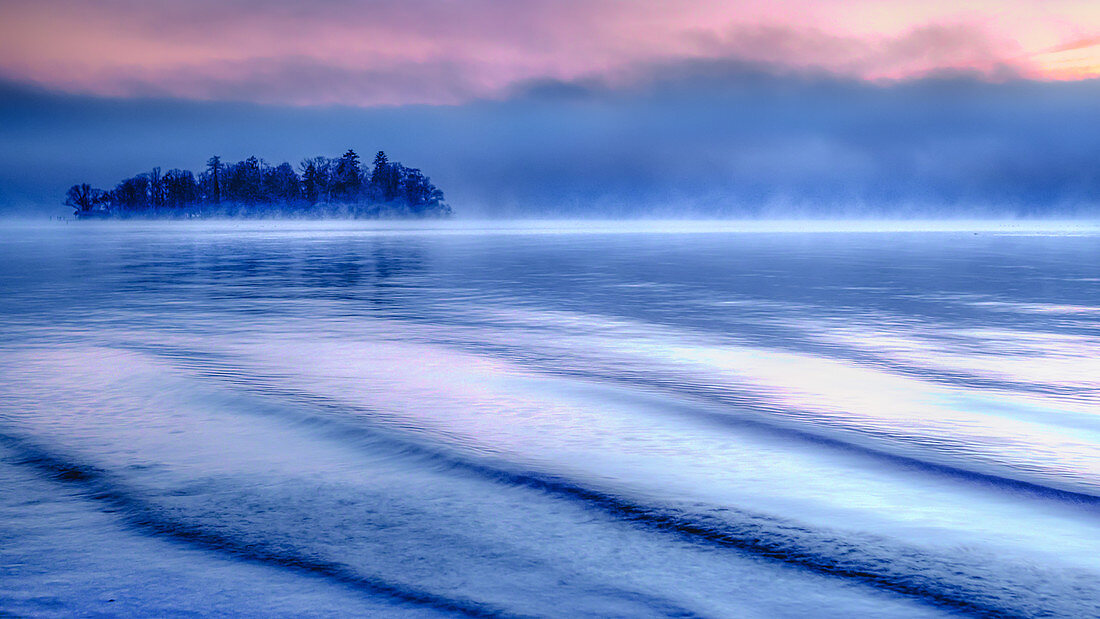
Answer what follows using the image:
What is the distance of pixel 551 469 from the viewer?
21.1 ft

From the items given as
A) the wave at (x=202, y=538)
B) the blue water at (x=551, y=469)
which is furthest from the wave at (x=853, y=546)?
the wave at (x=202, y=538)

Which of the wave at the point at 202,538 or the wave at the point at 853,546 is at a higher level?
the wave at the point at 202,538

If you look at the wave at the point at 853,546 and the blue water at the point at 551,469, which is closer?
the wave at the point at 853,546

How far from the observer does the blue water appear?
435cm

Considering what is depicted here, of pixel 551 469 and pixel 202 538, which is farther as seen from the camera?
pixel 551 469

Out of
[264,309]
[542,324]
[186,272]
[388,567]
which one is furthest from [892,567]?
[186,272]

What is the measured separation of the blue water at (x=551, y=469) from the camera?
4.35 metres

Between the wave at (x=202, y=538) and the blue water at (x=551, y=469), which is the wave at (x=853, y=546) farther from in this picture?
the wave at (x=202, y=538)

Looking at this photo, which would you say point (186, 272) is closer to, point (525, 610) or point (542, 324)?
point (542, 324)

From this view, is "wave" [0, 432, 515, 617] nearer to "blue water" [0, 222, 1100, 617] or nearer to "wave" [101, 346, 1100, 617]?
Answer: "blue water" [0, 222, 1100, 617]

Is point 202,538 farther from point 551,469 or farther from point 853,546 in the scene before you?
point 853,546

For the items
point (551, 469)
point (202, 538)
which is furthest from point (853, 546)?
point (202, 538)

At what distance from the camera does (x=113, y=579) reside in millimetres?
4422

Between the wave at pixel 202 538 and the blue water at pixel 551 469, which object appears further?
the blue water at pixel 551 469
